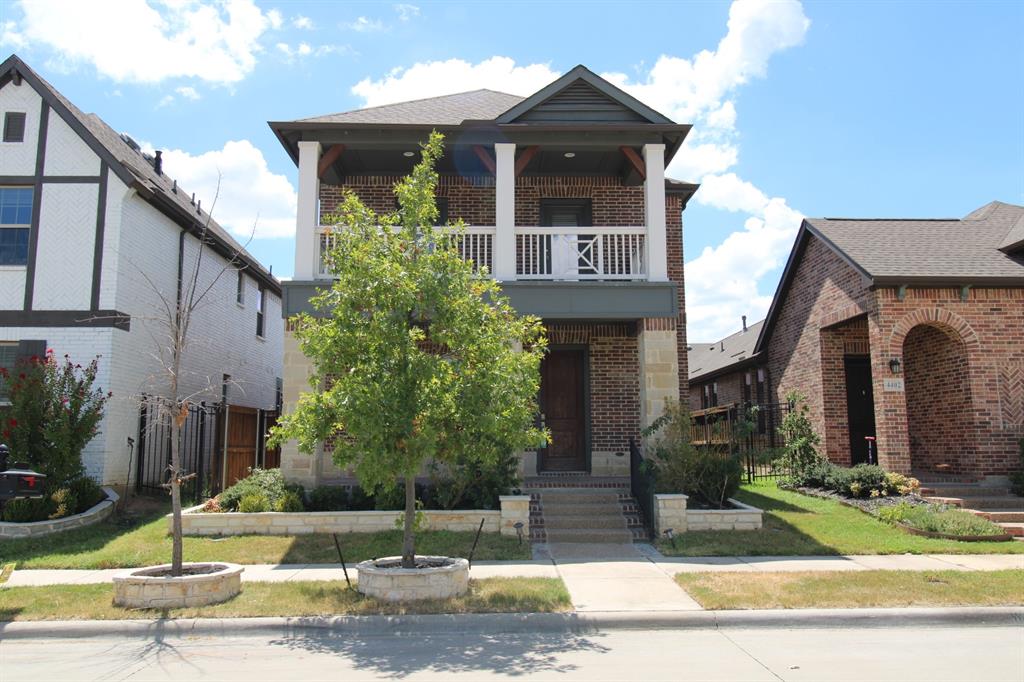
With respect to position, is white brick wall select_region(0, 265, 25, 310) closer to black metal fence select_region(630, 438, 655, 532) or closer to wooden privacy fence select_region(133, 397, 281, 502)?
wooden privacy fence select_region(133, 397, 281, 502)

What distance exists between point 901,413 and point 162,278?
50.6 feet

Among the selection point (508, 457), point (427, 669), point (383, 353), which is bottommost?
point (427, 669)

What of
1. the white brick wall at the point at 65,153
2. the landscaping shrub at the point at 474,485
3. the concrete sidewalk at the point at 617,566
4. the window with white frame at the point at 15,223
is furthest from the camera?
the white brick wall at the point at 65,153

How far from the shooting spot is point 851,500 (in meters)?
13.1

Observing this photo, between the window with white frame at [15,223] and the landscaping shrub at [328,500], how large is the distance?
25.8 ft

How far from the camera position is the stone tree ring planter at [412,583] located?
760 centimetres

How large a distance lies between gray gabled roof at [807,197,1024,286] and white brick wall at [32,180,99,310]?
1505 cm

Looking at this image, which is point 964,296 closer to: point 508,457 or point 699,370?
point 508,457

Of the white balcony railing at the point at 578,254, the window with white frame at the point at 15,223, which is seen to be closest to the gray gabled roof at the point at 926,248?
the white balcony railing at the point at 578,254

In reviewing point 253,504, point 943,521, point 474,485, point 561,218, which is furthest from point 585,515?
point 561,218

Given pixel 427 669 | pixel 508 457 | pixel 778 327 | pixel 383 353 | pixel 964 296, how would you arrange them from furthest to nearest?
1. pixel 778 327
2. pixel 964 296
3. pixel 508 457
4. pixel 383 353
5. pixel 427 669

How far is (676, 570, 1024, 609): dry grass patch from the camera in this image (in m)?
7.38

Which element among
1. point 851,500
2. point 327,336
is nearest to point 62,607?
point 327,336

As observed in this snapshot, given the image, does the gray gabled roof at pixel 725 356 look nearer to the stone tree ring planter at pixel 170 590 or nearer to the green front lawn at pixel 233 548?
the green front lawn at pixel 233 548
